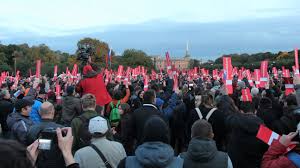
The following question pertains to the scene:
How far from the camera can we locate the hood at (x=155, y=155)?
3890mm

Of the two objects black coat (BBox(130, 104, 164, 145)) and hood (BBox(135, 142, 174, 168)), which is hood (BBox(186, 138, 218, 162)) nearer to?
hood (BBox(135, 142, 174, 168))

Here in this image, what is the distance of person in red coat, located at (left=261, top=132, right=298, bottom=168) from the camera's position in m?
3.80

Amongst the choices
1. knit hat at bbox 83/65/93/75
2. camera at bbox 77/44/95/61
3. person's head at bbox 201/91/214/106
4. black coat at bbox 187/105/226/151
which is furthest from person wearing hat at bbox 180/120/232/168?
camera at bbox 77/44/95/61

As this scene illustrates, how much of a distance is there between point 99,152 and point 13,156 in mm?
2887

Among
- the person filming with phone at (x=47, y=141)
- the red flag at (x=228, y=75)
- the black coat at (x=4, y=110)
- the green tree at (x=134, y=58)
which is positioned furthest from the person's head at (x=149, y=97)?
the green tree at (x=134, y=58)

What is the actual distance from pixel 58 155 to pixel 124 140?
3.18m

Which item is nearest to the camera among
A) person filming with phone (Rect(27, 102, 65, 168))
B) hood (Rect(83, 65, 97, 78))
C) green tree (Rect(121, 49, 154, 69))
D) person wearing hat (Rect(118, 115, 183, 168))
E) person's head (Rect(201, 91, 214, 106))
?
person filming with phone (Rect(27, 102, 65, 168))

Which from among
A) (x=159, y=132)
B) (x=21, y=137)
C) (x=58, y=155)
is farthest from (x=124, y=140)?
(x=159, y=132)

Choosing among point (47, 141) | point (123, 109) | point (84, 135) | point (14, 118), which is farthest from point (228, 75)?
point (47, 141)

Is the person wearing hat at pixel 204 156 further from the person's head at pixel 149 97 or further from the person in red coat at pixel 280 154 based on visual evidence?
the person's head at pixel 149 97

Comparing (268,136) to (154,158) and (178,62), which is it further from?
(178,62)

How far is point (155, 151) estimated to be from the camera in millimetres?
3918

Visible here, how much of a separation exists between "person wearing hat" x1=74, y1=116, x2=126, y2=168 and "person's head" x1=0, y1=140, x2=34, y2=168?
2.71 m

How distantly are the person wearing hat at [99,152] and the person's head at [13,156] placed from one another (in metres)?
2.71
